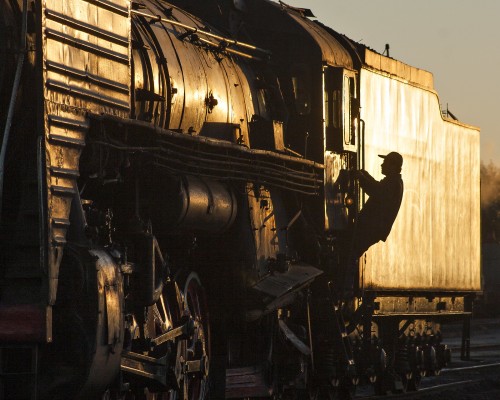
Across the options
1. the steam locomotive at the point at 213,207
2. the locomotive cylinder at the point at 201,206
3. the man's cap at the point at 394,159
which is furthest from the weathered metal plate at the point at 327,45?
the locomotive cylinder at the point at 201,206

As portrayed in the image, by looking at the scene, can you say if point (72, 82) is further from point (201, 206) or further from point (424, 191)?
point (424, 191)

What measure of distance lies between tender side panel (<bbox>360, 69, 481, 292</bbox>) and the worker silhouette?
1.47ft

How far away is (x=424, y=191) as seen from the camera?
18203 millimetres

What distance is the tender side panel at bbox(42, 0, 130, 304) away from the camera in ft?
30.6

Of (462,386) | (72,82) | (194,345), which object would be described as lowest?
(462,386)

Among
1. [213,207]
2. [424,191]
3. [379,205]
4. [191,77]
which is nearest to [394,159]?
[379,205]

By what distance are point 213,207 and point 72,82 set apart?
102 inches

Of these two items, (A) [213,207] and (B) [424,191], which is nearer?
(A) [213,207]

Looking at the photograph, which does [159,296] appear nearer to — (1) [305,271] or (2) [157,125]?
(2) [157,125]

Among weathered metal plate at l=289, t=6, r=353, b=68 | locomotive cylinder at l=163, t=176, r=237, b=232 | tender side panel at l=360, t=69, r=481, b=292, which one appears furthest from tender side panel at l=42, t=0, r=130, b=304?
tender side panel at l=360, t=69, r=481, b=292

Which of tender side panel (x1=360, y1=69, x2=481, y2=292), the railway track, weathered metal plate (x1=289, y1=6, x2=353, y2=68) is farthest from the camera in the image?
the railway track

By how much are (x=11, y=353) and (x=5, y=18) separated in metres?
2.30

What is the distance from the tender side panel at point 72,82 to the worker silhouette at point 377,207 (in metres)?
5.62

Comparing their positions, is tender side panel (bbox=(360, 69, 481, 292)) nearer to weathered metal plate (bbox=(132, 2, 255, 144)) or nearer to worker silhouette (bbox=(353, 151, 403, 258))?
worker silhouette (bbox=(353, 151, 403, 258))
